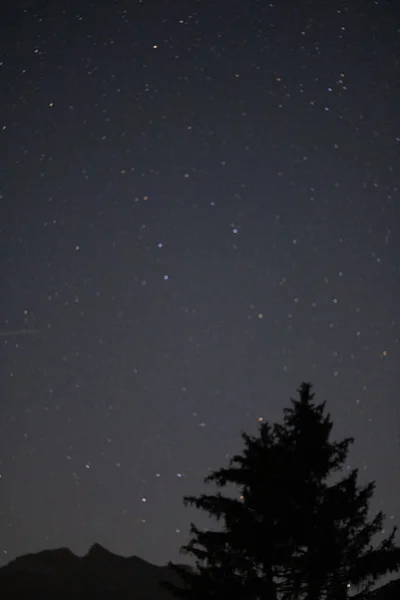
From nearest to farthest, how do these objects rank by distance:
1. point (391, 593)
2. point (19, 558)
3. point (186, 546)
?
1. point (186, 546)
2. point (391, 593)
3. point (19, 558)

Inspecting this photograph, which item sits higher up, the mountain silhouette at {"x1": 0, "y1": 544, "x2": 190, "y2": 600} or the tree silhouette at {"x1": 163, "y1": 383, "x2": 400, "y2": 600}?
the tree silhouette at {"x1": 163, "y1": 383, "x2": 400, "y2": 600}

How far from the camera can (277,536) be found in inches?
407

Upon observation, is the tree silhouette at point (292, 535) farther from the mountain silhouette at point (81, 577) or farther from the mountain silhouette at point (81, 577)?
the mountain silhouette at point (81, 577)

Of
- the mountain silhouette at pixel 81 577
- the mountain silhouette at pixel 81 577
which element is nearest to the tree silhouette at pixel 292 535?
the mountain silhouette at pixel 81 577

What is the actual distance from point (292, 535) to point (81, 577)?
6571 cm

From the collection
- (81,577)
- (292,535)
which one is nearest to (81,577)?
(81,577)

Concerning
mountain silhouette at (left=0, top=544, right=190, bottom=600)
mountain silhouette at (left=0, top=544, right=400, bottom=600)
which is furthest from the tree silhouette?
mountain silhouette at (left=0, top=544, right=190, bottom=600)

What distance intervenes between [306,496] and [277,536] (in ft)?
3.00

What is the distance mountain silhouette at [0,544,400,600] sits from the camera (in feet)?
205

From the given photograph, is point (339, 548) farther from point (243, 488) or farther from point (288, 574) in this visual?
point (243, 488)

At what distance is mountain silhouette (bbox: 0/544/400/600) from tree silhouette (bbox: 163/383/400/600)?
54.0m

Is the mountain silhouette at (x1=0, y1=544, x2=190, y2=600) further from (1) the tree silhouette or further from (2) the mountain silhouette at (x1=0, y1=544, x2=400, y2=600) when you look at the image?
(1) the tree silhouette

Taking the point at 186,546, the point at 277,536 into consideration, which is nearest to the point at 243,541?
the point at 277,536

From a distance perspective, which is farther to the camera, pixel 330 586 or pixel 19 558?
pixel 19 558
